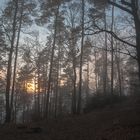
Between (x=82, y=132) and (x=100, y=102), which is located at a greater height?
(x=100, y=102)

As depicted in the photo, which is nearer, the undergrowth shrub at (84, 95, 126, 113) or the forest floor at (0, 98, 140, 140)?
the forest floor at (0, 98, 140, 140)

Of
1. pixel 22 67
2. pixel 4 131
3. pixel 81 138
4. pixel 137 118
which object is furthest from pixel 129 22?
pixel 22 67

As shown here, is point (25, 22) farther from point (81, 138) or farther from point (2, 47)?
point (81, 138)

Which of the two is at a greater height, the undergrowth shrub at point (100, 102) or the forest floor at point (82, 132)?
the undergrowth shrub at point (100, 102)

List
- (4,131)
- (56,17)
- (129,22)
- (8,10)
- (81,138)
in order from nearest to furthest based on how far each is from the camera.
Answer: (81,138), (4,131), (129,22), (8,10), (56,17)

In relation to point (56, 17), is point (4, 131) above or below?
below

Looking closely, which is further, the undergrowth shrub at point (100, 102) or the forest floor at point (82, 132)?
the undergrowth shrub at point (100, 102)

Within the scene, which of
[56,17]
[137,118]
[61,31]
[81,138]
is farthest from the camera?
[61,31]

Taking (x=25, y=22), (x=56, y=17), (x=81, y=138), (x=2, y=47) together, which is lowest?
(x=81, y=138)

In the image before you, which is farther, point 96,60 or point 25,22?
point 96,60

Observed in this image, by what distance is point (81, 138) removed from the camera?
11.3 m

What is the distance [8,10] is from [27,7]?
1.73 m

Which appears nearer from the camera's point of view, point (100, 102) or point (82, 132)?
point (82, 132)

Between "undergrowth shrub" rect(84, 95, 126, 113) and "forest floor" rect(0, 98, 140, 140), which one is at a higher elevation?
"undergrowth shrub" rect(84, 95, 126, 113)
